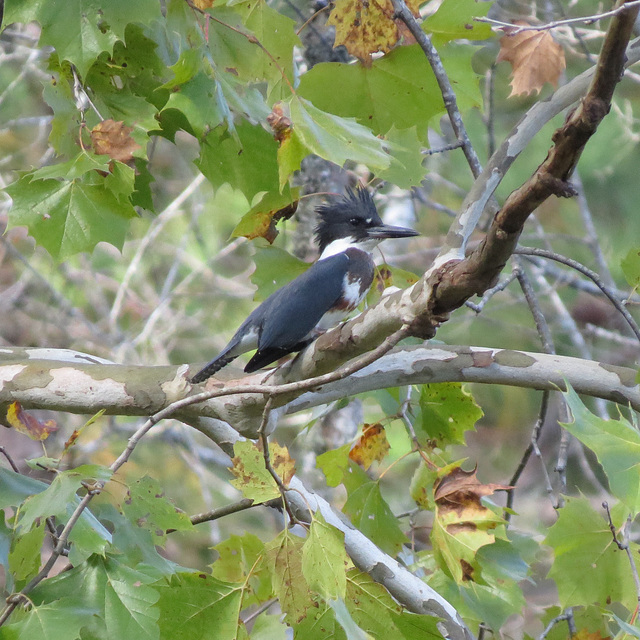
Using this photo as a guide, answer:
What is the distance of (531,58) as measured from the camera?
2.32 metres

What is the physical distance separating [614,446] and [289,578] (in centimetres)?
60

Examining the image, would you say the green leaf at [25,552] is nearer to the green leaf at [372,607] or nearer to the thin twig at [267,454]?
the thin twig at [267,454]

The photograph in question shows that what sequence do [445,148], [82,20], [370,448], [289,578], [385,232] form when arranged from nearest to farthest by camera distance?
[289,578] < [82,20] < [445,148] < [370,448] < [385,232]

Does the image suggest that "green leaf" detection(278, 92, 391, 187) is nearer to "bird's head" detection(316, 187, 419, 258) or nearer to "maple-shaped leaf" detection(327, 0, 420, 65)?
"maple-shaped leaf" detection(327, 0, 420, 65)

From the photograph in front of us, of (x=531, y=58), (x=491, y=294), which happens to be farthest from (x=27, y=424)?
(x=531, y=58)

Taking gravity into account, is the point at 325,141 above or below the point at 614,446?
above

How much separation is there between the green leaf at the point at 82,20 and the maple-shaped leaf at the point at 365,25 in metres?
0.56

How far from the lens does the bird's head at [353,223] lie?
272 centimetres

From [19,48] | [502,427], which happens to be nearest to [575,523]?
[19,48]

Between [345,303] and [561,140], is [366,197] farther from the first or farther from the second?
[561,140]

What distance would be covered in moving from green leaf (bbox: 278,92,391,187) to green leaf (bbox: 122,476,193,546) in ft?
2.19

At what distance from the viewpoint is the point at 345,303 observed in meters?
2.33

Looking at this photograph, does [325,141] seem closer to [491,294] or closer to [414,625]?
[491,294]

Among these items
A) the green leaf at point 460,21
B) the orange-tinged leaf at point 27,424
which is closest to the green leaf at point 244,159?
the green leaf at point 460,21
